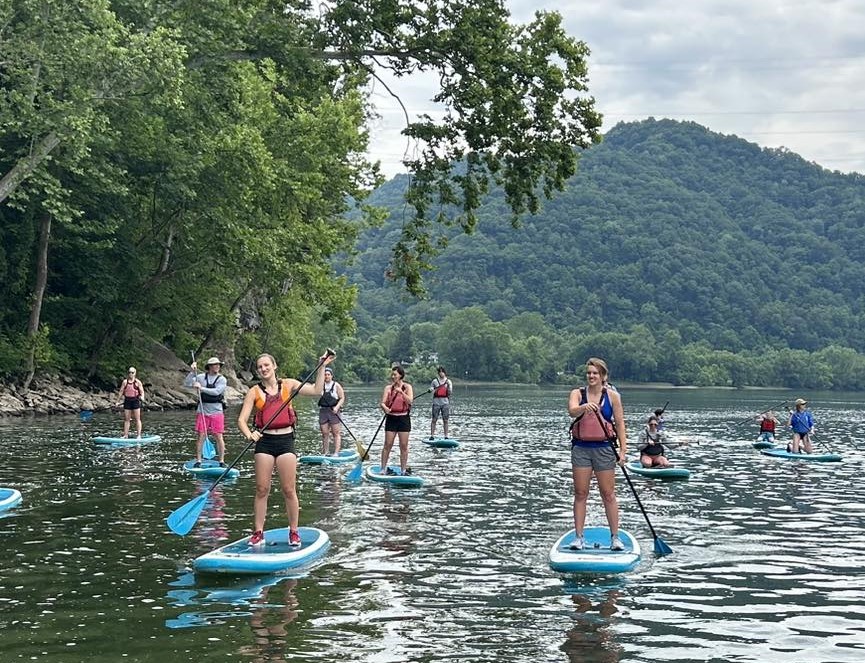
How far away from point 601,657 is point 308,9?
22319mm

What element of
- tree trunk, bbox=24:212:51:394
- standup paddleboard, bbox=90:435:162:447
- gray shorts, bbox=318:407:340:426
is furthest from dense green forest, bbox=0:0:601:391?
standup paddleboard, bbox=90:435:162:447

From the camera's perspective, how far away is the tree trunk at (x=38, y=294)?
A: 40.5 meters

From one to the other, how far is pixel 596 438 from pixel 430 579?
2481 mm

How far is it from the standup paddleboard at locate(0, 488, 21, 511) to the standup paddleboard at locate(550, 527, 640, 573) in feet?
26.0

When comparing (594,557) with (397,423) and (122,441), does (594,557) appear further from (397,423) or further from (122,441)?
(122,441)

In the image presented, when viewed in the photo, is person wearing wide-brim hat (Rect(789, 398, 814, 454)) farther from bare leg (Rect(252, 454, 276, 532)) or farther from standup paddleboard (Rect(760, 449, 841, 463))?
bare leg (Rect(252, 454, 276, 532))

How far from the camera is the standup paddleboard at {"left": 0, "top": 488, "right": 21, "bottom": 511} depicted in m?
15.3

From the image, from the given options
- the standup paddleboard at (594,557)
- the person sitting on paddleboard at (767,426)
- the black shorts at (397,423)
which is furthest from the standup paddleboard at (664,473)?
the person sitting on paddleboard at (767,426)

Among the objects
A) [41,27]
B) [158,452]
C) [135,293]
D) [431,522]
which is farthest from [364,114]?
[431,522]

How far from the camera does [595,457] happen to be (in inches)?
487

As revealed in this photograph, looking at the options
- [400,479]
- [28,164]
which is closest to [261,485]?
[400,479]

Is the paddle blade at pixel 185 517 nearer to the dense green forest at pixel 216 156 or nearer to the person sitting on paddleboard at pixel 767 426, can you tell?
the dense green forest at pixel 216 156

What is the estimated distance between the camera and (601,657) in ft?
28.3

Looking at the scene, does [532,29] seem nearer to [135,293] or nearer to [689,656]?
[689,656]
